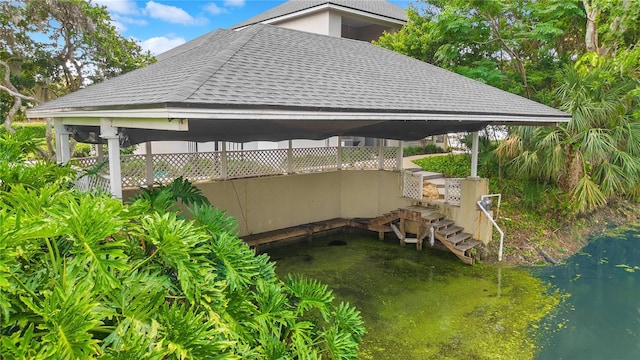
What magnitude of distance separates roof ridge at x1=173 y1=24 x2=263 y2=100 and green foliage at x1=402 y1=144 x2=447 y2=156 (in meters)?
11.0

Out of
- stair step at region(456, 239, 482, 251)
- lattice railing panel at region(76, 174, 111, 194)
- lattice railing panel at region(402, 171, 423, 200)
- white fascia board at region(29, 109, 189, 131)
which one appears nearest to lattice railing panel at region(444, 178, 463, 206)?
lattice railing panel at region(402, 171, 423, 200)

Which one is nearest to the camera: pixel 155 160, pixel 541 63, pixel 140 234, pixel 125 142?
pixel 140 234

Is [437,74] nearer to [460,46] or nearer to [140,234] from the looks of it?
[460,46]

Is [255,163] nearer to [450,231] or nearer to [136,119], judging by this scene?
[450,231]

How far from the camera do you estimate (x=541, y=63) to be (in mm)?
10867

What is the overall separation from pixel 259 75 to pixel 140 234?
8.04 feet

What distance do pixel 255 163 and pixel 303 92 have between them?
4152mm

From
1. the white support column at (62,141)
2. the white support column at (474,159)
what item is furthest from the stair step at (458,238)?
the white support column at (62,141)

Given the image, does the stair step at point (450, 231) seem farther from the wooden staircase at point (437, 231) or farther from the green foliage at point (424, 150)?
the green foliage at point (424, 150)

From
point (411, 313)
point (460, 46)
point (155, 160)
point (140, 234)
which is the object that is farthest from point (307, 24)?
point (140, 234)

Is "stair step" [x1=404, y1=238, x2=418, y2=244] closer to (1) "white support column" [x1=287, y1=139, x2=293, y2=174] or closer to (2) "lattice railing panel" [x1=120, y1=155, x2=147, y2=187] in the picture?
(1) "white support column" [x1=287, y1=139, x2=293, y2=174]

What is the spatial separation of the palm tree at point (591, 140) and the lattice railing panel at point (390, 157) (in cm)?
293

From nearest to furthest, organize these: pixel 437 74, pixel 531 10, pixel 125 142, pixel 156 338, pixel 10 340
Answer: pixel 10 340, pixel 156 338, pixel 125 142, pixel 437 74, pixel 531 10

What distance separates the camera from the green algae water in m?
4.89
